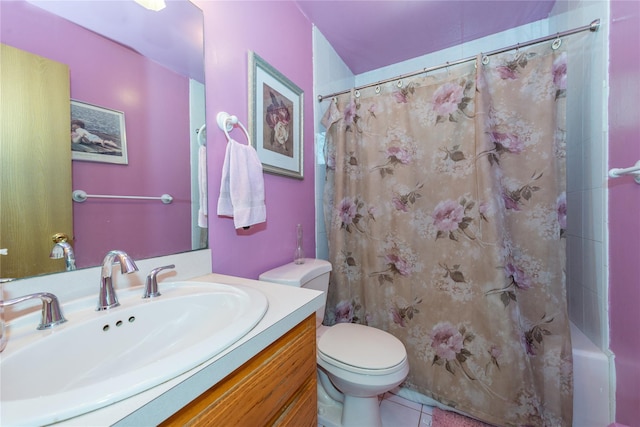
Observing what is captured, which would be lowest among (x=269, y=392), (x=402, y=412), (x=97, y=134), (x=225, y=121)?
(x=402, y=412)

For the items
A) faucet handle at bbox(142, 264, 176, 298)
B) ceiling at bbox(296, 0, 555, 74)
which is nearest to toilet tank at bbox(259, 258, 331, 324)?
faucet handle at bbox(142, 264, 176, 298)

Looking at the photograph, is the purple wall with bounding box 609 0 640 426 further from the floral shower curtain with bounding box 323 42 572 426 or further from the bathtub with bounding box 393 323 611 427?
the floral shower curtain with bounding box 323 42 572 426

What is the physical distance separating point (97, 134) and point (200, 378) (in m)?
0.72

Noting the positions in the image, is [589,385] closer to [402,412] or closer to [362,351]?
[402,412]

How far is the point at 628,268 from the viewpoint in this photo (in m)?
0.90

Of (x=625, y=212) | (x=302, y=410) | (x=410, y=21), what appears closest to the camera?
(x=302, y=410)

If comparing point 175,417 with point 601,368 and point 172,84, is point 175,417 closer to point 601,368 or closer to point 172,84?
point 172,84

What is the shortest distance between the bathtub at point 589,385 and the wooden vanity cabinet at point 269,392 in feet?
3.97

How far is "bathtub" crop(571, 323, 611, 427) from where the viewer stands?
1029mm

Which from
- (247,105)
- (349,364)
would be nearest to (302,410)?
(349,364)

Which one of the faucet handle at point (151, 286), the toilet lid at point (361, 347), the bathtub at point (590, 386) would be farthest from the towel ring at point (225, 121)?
the bathtub at point (590, 386)

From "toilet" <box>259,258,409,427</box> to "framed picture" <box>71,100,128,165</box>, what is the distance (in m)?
0.71

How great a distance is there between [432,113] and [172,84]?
1.25 m

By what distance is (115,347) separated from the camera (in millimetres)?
580
